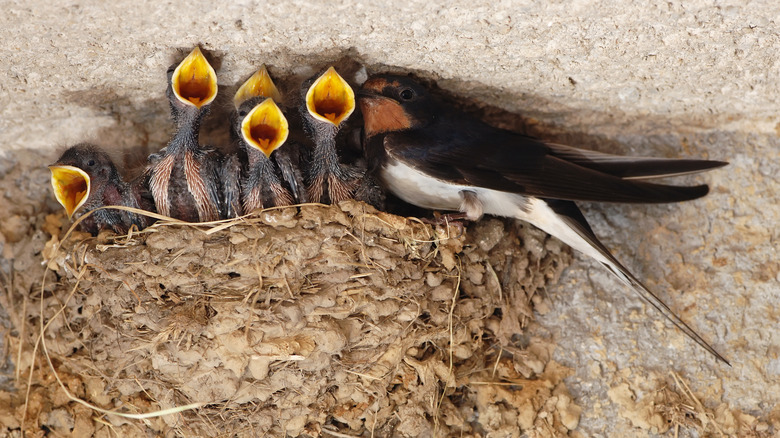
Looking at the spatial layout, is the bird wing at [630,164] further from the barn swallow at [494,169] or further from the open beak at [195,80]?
the open beak at [195,80]

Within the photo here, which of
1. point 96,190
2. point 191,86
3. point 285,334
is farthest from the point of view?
point 96,190

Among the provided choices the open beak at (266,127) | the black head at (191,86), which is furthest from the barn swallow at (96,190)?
the open beak at (266,127)

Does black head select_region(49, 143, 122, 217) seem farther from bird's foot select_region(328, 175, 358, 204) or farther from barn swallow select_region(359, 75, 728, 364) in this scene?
barn swallow select_region(359, 75, 728, 364)

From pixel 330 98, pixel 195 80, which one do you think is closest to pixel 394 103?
pixel 330 98

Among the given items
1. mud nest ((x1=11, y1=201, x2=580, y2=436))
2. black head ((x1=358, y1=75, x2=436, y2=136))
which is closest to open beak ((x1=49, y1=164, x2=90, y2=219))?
mud nest ((x1=11, y1=201, x2=580, y2=436))

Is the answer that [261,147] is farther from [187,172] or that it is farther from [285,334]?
[285,334]

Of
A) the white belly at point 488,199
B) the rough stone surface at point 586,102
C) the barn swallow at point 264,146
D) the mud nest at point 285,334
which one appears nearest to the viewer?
the rough stone surface at point 586,102

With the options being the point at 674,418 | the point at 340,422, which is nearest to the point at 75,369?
the point at 340,422
